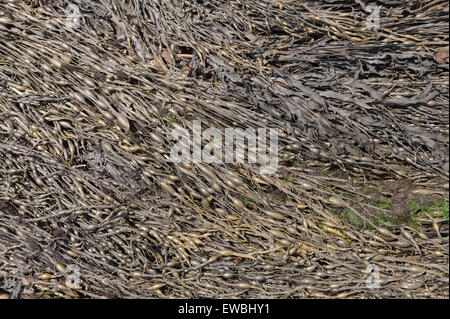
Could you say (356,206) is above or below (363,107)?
below

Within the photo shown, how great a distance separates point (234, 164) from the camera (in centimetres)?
180

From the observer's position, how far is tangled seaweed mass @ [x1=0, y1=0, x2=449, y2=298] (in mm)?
1695

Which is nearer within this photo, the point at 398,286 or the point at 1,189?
the point at 398,286

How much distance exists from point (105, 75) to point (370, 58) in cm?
125

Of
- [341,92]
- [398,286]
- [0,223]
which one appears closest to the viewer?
[398,286]

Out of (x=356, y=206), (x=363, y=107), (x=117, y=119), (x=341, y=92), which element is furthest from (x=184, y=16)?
(x=356, y=206)

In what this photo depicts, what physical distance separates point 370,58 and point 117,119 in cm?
120

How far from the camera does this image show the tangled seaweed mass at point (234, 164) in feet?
5.56

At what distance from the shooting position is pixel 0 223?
6.23 feet

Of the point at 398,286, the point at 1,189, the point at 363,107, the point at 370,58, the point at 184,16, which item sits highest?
the point at 184,16

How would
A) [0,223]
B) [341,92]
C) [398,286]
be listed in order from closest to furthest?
[398,286]
[341,92]
[0,223]

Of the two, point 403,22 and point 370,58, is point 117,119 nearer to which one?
point 370,58

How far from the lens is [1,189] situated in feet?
6.25
